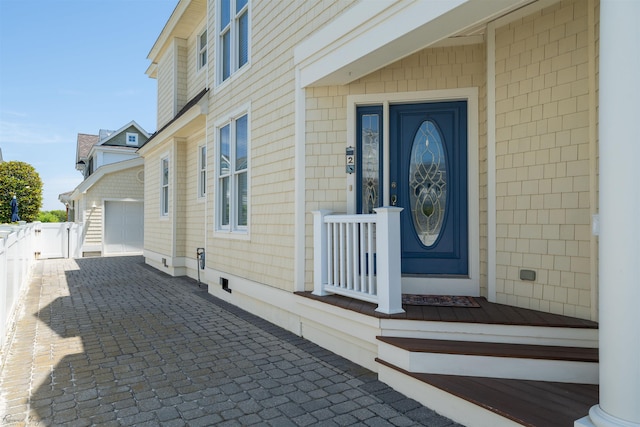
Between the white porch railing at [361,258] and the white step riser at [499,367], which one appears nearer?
the white step riser at [499,367]

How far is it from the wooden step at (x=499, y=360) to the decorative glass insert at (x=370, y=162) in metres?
1.85

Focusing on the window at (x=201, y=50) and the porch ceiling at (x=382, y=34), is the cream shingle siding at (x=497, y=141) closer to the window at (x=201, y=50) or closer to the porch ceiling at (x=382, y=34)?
the porch ceiling at (x=382, y=34)

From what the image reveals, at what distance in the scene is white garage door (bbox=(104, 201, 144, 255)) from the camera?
50.5 ft

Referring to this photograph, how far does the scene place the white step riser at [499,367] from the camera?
2.74 m

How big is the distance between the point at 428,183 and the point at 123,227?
1445 centimetres

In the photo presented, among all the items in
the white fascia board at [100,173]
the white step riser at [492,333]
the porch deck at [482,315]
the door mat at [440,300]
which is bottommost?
the white step riser at [492,333]

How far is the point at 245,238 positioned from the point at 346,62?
299 centimetres

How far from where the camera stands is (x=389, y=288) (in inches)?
134

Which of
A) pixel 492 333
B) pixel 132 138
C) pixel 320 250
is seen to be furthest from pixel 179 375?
pixel 132 138

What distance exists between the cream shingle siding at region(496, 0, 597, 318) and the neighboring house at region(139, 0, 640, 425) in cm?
1

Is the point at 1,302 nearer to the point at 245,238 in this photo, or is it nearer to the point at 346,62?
the point at 245,238

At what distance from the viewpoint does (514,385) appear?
8.88 ft

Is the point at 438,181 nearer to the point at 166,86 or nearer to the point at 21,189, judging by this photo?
the point at 166,86

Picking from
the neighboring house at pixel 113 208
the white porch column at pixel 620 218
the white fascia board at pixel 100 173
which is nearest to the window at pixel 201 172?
the neighboring house at pixel 113 208
